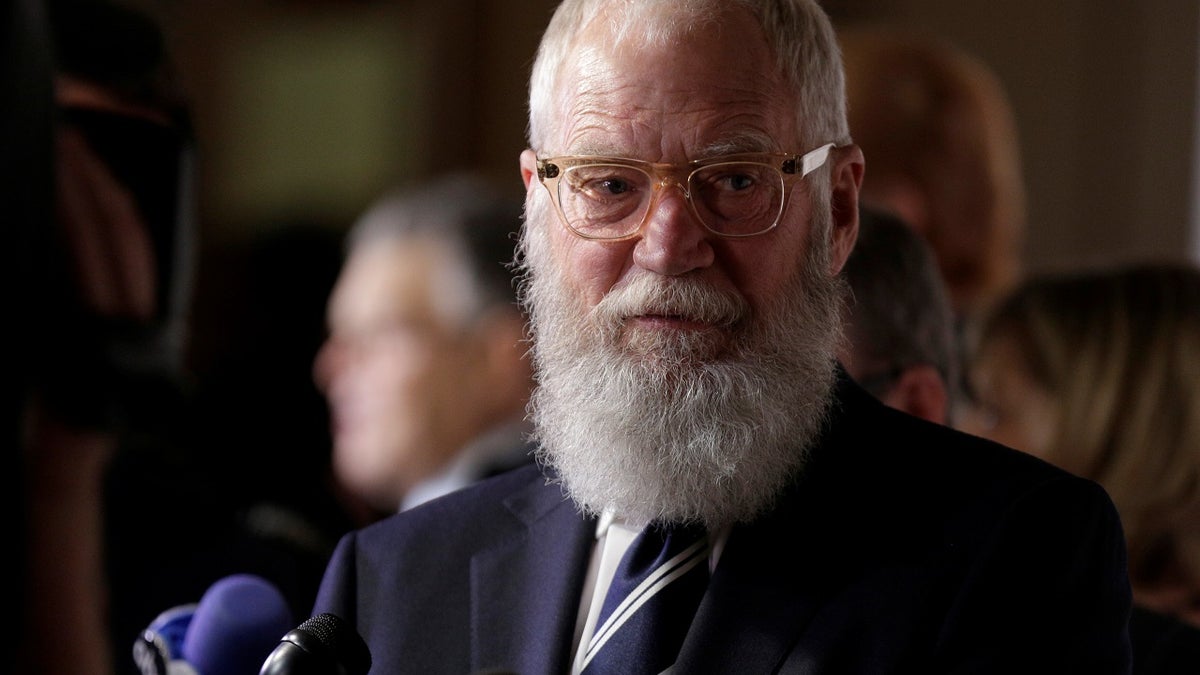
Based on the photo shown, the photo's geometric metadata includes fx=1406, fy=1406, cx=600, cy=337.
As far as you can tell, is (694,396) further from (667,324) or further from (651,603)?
(651,603)

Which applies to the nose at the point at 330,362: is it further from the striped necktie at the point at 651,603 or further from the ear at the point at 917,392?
the striped necktie at the point at 651,603

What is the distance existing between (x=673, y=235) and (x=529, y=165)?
0.27m

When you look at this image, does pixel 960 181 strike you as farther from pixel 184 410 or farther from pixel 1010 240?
pixel 184 410

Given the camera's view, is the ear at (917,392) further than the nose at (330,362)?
No

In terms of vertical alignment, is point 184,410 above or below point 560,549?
below

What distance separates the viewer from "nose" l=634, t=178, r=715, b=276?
1.41 m

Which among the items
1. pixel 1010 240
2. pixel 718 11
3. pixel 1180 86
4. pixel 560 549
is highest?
pixel 718 11

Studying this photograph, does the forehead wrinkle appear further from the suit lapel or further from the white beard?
the suit lapel

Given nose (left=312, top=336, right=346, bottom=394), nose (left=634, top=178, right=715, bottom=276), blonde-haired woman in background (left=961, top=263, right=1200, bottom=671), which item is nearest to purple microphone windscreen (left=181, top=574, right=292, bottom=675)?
nose (left=634, top=178, right=715, bottom=276)

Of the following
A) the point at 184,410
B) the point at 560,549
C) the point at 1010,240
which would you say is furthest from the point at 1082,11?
the point at 560,549

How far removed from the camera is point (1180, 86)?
6.24 meters

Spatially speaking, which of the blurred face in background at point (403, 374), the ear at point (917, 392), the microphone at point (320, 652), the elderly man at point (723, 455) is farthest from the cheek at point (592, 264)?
the blurred face in background at point (403, 374)

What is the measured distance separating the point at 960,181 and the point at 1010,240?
30cm

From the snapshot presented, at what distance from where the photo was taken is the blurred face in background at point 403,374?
3439 millimetres
